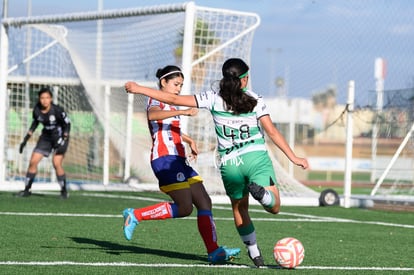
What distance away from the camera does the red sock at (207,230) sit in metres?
9.34

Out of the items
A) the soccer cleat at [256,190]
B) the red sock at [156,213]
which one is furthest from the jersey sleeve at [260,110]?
the red sock at [156,213]

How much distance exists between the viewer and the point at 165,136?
9820 millimetres

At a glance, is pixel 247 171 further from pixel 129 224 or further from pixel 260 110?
pixel 129 224

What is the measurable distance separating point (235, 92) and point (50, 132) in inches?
382

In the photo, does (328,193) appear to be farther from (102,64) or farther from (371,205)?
(102,64)

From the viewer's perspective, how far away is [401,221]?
15.6 m

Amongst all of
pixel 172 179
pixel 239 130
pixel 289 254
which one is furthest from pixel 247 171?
pixel 172 179

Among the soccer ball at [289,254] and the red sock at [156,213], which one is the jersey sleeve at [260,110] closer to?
the soccer ball at [289,254]

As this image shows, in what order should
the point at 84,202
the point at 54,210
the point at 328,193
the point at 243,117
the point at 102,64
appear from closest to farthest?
the point at 243,117 → the point at 54,210 → the point at 84,202 → the point at 328,193 → the point at 102,64

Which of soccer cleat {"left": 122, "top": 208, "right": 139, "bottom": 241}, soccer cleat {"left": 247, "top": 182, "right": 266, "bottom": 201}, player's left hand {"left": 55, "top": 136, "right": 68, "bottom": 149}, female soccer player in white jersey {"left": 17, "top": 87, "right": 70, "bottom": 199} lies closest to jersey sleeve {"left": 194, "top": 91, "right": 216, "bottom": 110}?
soccer cleat {"left": 247, "top": 182, "right": 266, "bottom": 201}

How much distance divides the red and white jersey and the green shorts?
114 centimetres

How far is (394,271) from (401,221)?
274 inches

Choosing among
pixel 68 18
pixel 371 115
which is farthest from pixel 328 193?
pixel 68 18

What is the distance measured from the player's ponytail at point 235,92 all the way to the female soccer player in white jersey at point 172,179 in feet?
2.43
